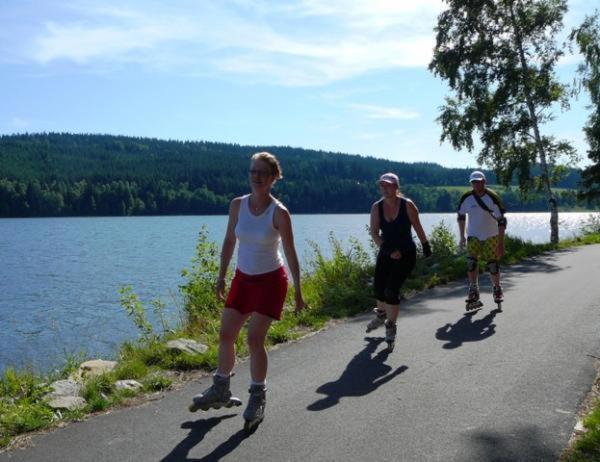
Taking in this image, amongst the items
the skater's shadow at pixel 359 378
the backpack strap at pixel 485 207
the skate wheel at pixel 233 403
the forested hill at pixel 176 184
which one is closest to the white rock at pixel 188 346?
the skater's shadow at pixel 359 378

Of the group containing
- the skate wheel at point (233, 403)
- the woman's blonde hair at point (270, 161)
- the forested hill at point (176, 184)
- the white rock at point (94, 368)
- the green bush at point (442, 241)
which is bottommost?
the white rock at point (94, 368)

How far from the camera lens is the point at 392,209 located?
23.5 feet

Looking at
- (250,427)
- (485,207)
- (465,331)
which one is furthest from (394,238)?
(250,427)

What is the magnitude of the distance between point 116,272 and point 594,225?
87.1 ft

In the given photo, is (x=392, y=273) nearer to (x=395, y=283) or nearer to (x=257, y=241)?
(x=395, y=283)

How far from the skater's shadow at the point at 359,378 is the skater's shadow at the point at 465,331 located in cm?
102

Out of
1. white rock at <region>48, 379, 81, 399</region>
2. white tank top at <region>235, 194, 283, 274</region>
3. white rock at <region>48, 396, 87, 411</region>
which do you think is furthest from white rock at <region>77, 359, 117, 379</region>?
white tank top at <region>235, 194, 283, 274</region>

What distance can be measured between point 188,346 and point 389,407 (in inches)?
114

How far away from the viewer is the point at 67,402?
5371 millimetres

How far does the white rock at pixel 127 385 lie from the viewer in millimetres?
5809

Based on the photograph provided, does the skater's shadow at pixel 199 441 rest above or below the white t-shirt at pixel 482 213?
below

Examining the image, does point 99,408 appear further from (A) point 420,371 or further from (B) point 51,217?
(B) point 51,217

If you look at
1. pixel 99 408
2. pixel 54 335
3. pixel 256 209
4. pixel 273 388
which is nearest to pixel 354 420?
pixel 273 388

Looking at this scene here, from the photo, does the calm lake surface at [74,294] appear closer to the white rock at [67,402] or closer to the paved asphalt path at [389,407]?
the white rock at [67,402]
